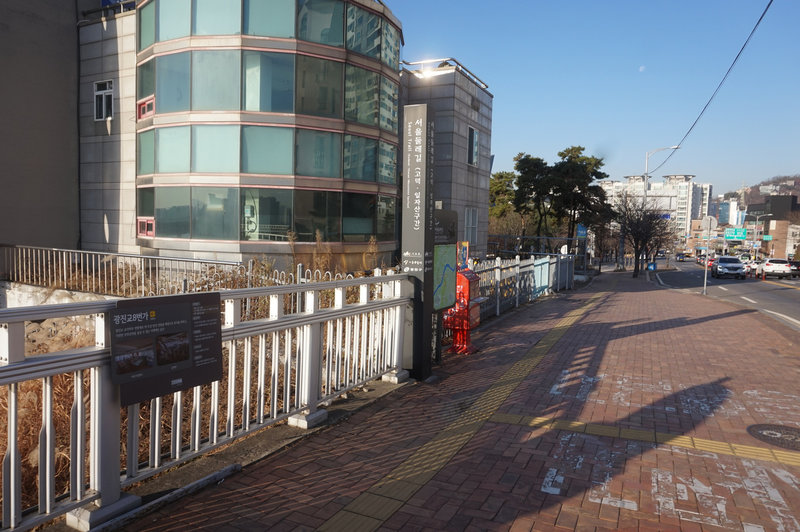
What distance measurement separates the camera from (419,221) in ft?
21.9

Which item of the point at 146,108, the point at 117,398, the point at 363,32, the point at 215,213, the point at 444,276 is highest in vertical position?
the point at 363,32

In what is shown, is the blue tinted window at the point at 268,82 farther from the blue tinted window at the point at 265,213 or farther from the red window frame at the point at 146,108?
the red window frame at the point at 146,108

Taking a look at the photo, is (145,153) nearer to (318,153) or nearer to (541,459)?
(318,153)

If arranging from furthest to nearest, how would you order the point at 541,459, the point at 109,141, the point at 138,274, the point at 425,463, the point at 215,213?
the point at 109,141, the point at 215,213, the point at 138,274, the point at 541,459, the point at 425,463

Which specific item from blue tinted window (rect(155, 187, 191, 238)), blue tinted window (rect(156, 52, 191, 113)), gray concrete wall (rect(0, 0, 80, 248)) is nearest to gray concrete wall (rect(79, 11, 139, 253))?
gray concrete wall (rect(0, 0, 80, 248))

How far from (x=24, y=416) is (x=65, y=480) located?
2.60ft

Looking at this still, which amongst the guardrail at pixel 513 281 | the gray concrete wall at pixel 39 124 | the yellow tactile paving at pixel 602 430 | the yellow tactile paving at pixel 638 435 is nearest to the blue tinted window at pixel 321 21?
the guardrail at pixel 513 281

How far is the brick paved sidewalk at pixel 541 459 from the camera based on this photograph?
11.6 feet

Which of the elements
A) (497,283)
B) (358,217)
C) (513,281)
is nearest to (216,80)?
(358,217)

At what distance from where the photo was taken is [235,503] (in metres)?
3.59

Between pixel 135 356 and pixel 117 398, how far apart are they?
0.87 feet

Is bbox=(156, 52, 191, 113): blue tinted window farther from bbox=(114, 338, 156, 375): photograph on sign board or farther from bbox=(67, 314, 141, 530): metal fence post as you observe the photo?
bbox=(67, 314, 141, 530): metal fence post

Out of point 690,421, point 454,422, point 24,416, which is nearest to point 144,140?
point 24,416

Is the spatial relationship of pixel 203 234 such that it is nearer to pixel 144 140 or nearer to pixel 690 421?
pixel 144 140
